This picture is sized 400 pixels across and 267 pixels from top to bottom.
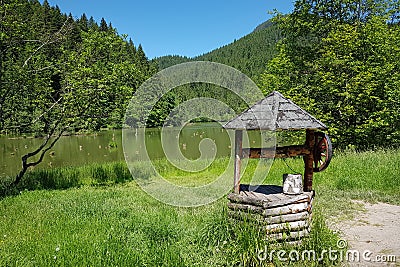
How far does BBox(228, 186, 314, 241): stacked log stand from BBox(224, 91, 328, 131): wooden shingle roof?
40.8 inches

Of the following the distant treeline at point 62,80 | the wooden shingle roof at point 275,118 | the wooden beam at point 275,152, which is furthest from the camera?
the distant treeline at point 62,80

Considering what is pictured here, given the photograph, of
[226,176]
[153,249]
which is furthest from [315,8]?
[153,249]

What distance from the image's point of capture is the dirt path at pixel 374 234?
4730 millimetres

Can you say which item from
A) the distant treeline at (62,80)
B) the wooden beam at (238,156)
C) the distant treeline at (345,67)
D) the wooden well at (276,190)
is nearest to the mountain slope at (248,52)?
the distant treeline at (345,67)

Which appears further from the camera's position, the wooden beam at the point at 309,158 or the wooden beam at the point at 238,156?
the wooden beam at the point at 309,158

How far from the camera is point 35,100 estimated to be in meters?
11.1

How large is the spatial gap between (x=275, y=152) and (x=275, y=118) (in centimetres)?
55

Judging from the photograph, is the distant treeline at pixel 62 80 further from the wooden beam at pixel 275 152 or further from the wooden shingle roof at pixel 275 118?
the wooden beam at pixel 275 152

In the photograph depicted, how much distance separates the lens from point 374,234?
5.76 metres

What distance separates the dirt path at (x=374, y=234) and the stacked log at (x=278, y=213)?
871 mm

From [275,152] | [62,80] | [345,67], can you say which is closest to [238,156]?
[275,152]

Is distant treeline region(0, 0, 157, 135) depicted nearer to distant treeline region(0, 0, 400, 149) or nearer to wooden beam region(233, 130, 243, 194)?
distant treeline region(0, 0, 400, 149)

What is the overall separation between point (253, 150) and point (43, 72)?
30.2 ft

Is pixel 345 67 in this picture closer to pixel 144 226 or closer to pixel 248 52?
pixel 144 226
